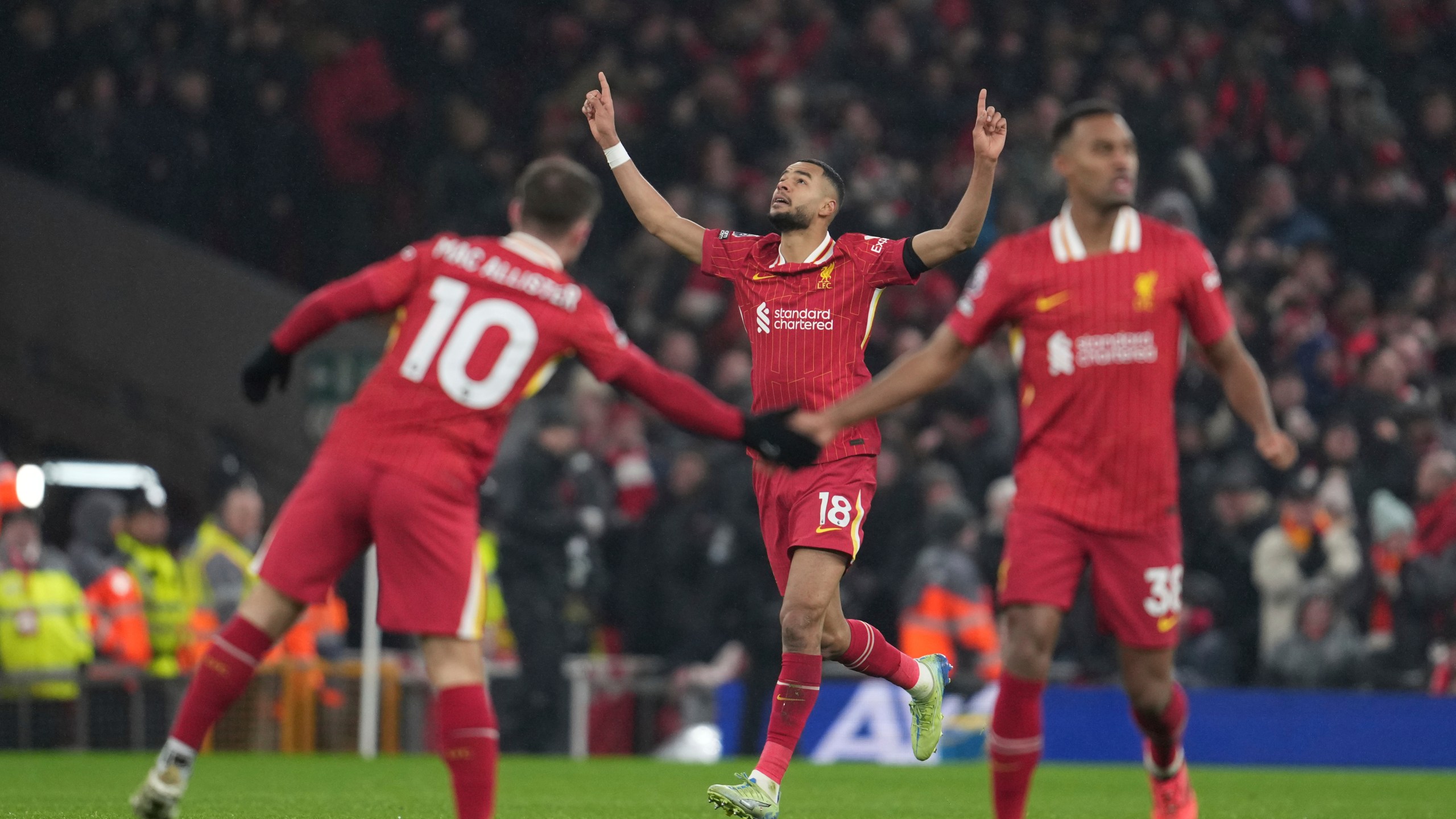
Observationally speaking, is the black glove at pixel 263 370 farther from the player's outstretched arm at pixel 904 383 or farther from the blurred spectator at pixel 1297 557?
the blurred spectator at pixel 1297 557

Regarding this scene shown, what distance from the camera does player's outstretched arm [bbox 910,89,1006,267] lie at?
7.98m

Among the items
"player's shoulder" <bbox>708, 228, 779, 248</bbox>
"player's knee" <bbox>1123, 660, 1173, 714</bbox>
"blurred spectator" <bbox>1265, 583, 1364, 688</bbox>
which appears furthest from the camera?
"blurred spectator" <bbox>1265, 583, 1364, 688</bbox>

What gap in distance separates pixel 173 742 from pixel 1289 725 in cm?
1065

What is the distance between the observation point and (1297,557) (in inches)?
597

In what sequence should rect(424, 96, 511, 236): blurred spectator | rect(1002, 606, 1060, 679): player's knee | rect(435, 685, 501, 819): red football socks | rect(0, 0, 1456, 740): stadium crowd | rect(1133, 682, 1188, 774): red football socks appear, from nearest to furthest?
rect(435, 685, 501, 819): red football socks < rect(1002, 606, 1060, 679): player's knee < rect(1133, 682, 1188, 774): red football socks < rect(0, 0, 1456, 740): stadium crowd < rect(424, 96, 511, 236): blurred spectator

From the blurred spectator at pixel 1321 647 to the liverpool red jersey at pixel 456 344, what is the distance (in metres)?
9.88

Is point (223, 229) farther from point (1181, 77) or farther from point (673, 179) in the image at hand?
point (1181, 77)

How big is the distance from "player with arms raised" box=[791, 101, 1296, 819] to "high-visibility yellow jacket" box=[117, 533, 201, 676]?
10.0m

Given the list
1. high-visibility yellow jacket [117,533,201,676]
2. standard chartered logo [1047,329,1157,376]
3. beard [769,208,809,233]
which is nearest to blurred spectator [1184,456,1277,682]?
high-visibility yellow jacket [117,533,201,676]

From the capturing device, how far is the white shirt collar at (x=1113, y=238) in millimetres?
6590

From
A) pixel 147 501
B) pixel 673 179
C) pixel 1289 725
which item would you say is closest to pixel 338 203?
pixel 673 179

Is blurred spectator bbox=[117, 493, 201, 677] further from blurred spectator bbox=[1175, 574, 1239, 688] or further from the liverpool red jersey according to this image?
the liverpool red jersey

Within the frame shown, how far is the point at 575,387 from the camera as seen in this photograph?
1731cm

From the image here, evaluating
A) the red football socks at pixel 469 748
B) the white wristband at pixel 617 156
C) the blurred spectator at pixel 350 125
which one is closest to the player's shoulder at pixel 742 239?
the white wristband at pixel 617 156
